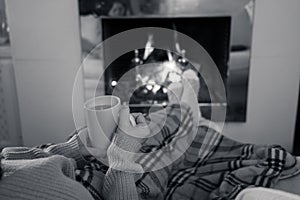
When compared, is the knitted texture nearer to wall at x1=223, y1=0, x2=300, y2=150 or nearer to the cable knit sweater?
the cable knit sweater

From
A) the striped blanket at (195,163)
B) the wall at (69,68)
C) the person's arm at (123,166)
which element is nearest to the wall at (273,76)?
the wall at (69,68)

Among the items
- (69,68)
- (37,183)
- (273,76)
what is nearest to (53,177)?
(37,183)

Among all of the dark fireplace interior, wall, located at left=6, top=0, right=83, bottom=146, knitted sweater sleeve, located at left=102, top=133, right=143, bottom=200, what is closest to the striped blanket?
knitted sweater sleeve, located at left=102, top=133, right=143, bottom=200

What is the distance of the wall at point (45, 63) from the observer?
1.75m

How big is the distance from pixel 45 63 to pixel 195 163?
3.72 ft

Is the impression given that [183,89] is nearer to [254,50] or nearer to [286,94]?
[254,50]

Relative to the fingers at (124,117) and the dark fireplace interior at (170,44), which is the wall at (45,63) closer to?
the dark fireplace interior at (170,44)

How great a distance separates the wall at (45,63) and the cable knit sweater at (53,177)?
3.89 feet

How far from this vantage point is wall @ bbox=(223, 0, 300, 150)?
1734 millimetres

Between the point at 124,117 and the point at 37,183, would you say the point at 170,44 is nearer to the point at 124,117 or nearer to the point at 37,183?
the point at 124,117

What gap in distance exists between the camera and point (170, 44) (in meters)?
1.85

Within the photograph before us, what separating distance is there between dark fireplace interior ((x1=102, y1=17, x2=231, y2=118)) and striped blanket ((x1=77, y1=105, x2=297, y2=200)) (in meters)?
0.79

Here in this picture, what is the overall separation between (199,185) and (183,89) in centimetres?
48

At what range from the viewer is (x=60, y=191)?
1.58ft
